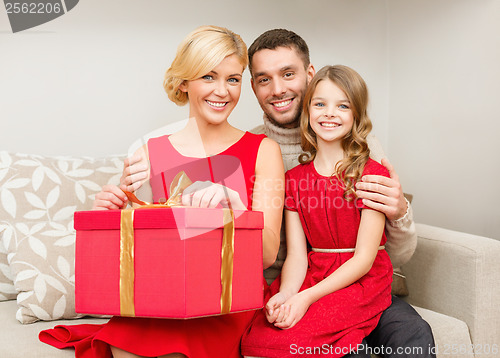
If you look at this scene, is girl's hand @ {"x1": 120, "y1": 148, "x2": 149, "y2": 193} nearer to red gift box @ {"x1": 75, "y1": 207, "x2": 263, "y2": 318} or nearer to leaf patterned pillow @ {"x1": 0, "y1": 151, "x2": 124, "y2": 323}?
red gift box @ {"x1": 75, "y1": 207, "x2": 263, "y2": 318}

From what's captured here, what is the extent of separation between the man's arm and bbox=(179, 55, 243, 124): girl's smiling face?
0.40m

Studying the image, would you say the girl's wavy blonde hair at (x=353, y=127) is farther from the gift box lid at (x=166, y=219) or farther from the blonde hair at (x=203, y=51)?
the gift box lid at (x=166, y=219)

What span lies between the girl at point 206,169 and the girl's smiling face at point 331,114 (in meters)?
0.15

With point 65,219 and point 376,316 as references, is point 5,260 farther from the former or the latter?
point 376,316

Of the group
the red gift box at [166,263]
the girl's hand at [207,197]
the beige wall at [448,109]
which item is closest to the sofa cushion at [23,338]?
the red gift box at [166,263]

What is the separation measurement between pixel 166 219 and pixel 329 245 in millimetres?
547

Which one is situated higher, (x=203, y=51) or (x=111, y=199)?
(x=203, y=51)

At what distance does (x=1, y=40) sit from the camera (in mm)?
1943

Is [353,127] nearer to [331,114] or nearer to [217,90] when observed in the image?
[331,114]

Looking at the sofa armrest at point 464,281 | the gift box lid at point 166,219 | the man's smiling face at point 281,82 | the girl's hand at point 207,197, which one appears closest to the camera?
the gift box lid at point 166,219

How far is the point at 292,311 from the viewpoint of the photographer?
120cm

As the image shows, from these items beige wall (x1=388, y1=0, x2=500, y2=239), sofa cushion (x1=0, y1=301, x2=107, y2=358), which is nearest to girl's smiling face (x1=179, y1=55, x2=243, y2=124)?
sofa cushion (x1=0, y1=301, x2=107, y2=358)

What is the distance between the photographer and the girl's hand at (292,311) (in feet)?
3.89

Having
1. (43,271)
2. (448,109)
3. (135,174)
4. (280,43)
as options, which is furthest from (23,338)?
(448,109)
